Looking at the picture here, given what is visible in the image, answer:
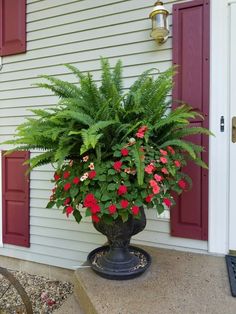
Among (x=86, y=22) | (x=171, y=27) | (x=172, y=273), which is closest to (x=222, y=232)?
(x=172, y=273)

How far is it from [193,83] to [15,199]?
2.06 metres

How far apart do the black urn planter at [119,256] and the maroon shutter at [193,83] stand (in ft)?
1.71

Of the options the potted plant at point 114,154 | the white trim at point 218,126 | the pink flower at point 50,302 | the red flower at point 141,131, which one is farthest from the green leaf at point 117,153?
the pink flower at point 50,302

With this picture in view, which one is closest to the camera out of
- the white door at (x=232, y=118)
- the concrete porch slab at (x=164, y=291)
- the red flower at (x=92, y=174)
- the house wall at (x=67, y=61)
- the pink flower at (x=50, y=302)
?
the concrete porch slab at (x=164, y=291)

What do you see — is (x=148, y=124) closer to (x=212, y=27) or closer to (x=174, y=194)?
(x=174, y=194)

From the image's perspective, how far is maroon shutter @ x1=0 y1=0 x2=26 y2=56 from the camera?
110 inches

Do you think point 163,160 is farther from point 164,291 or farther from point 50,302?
point 50,302

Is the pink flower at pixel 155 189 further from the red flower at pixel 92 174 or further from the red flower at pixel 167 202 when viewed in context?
the red flower at pixel 92 174

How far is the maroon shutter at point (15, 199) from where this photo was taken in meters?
2.84

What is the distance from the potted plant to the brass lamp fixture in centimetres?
48

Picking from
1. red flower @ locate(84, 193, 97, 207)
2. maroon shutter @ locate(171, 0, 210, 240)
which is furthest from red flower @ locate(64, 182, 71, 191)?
maroon shutter @ locate(171, 0, 210, 240)

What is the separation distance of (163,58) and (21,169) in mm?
1739

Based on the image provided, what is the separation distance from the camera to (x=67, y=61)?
2.61 m

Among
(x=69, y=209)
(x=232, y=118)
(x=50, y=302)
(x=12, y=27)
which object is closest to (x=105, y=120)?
(x=69, y=209)
